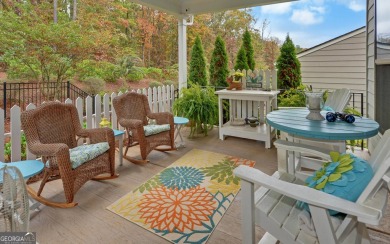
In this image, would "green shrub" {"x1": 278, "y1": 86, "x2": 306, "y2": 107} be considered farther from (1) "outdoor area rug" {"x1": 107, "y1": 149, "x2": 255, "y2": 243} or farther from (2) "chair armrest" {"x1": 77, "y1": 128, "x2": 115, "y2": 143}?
(2) "chair armrest" {"x1": 77, "y1": 128, "x2": 115, "y2": 143}

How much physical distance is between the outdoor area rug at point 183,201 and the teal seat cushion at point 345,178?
0.96 metres

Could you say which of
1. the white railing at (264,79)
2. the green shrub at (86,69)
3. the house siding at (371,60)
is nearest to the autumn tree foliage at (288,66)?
the white railing at (264,79)

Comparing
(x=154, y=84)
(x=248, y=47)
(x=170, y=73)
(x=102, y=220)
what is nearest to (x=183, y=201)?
(x=102, y=220)

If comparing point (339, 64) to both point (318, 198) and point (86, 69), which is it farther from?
point (86, 69)

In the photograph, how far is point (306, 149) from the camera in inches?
63.9

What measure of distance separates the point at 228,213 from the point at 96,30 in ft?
21.8

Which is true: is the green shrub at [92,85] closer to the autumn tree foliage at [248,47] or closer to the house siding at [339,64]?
the autumn tree foliage at [248,47]

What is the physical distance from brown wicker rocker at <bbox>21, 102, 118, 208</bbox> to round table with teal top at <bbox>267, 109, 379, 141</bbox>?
5.82 feet

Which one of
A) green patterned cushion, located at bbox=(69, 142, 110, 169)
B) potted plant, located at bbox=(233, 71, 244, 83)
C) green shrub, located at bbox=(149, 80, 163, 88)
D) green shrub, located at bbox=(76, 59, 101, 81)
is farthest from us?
green shrub, located at bbox=(149, 80, 163, 88)

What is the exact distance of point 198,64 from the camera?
17.8ft

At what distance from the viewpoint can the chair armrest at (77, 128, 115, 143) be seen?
2631mm

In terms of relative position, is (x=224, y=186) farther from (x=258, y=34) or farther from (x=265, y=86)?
(x=258, y=34)

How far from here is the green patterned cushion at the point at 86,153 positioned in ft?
7.24

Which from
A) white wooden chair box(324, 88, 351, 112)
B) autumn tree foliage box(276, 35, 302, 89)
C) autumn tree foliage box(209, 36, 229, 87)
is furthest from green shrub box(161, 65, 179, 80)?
white wooden chair box(324, 88, 351, 112)
